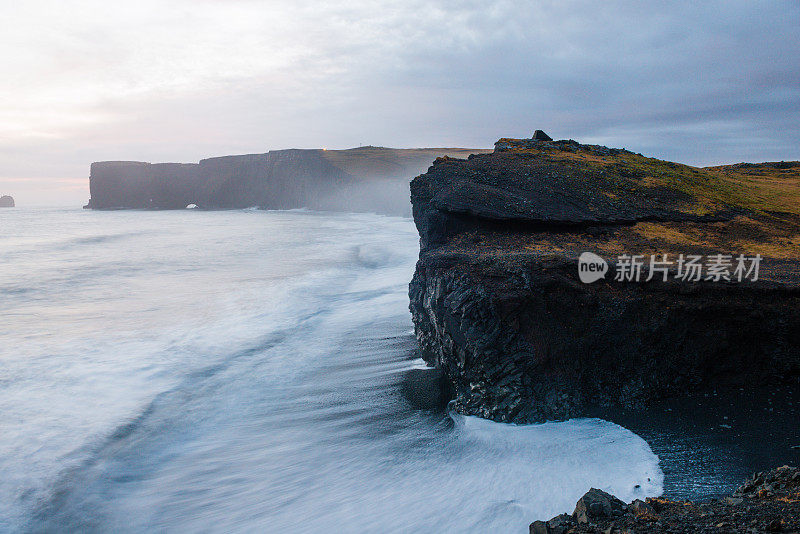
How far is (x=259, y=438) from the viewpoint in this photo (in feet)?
23.5

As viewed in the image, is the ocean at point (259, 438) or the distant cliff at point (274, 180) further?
the distant cliff at point (274, 180)

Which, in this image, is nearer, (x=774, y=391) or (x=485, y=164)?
(x=774, y=391)

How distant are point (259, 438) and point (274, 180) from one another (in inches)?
3184

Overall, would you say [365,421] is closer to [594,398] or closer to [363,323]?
[594,398]

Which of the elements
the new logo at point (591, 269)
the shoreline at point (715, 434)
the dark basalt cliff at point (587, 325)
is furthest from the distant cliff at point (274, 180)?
the shoreline at point (715, 434)

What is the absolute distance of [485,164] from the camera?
11234mm

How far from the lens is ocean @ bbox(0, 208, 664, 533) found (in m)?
5.48

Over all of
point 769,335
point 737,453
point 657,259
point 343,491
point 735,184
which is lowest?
point 343,491

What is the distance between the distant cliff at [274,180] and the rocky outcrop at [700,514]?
2250 inches

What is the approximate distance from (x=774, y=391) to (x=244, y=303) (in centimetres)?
1282

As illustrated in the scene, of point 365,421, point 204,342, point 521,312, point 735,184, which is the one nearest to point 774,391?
point 521,312

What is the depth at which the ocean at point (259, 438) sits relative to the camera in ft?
18.0

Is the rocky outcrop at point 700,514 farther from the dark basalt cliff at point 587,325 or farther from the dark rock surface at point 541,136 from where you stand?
the dark rock surface at point 541,136

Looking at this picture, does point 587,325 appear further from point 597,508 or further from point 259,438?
point 259,438
